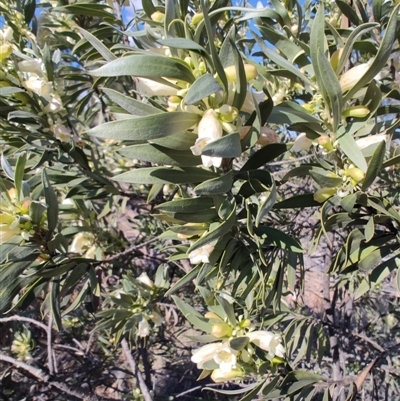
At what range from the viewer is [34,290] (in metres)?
1.07

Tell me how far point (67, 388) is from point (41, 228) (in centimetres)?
91

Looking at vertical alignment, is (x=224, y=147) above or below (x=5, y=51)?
below

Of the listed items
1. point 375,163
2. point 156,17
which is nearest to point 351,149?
point 375,163

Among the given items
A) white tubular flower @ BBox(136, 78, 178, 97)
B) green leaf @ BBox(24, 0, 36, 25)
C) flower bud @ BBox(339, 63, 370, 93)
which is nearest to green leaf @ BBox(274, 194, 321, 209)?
flower bud @ BBox(339, 63, 370, 93)

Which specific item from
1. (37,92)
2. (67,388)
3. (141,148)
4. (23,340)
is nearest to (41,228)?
(37,92)

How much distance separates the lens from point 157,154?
555 mm

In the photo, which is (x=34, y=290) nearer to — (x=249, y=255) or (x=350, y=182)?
(x=249, y=255)

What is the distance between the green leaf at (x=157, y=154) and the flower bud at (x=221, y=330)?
1.84 feet

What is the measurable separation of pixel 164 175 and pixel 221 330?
22.4 inches

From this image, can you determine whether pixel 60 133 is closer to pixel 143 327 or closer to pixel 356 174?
pixel 143 327

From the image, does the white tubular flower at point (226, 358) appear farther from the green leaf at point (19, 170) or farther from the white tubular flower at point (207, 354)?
the green leaf at point (19, 170)

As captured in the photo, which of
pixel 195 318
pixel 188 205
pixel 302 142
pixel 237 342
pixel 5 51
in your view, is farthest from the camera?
pixel 5 51

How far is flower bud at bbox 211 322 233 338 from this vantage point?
995 mm

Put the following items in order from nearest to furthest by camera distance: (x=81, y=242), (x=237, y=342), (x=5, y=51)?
(x=237, y=342) < (x=5, y=51) < (x=81, y=242)
